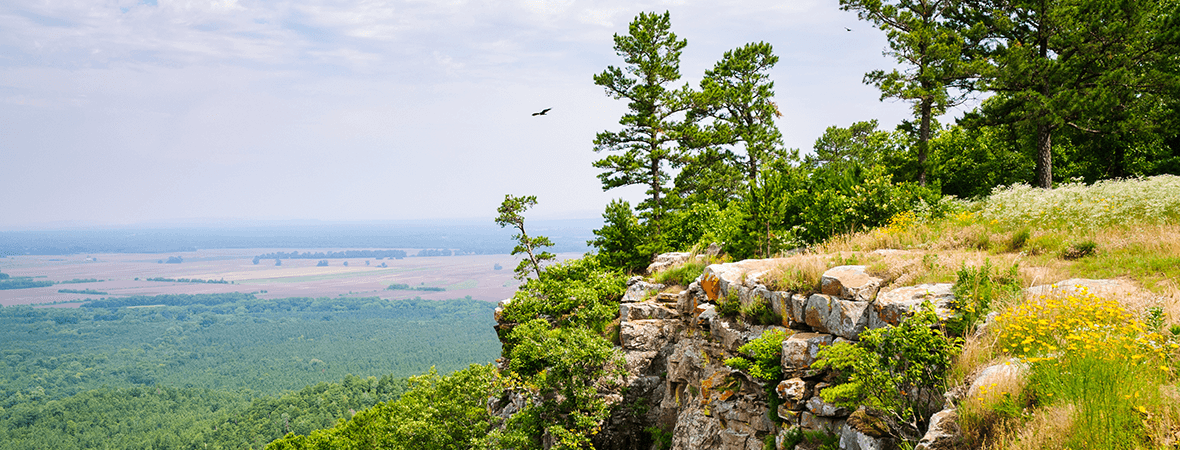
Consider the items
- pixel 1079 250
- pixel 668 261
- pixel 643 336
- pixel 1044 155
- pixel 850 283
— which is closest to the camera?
pixel 850 283

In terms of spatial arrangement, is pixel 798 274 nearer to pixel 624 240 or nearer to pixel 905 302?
pixel 905 302

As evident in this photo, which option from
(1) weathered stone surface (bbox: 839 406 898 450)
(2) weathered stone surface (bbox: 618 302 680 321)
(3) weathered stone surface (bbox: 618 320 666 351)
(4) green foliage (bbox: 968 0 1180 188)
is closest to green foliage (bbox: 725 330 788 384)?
(1) weathered stone surface (bbox: 839 406 898 450)

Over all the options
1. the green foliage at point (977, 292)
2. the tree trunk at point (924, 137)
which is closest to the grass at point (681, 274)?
the green foliage at point (977, 292)

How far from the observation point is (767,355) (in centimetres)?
1104

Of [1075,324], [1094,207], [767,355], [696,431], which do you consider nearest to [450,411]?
[696,431]

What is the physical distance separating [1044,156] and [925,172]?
3.97 meters

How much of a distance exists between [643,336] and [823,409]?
924cm

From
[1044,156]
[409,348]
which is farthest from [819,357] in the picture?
[409,348]

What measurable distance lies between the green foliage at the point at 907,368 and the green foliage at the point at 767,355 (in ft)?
8.58

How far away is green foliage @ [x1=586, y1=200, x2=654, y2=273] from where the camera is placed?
976 inches

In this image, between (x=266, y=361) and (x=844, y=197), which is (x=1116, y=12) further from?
(x=266, y=361)

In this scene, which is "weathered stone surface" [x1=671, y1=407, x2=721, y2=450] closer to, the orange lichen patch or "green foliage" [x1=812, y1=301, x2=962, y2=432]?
the orange lichen patch

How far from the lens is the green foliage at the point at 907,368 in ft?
24.4

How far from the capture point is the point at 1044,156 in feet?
70.5
